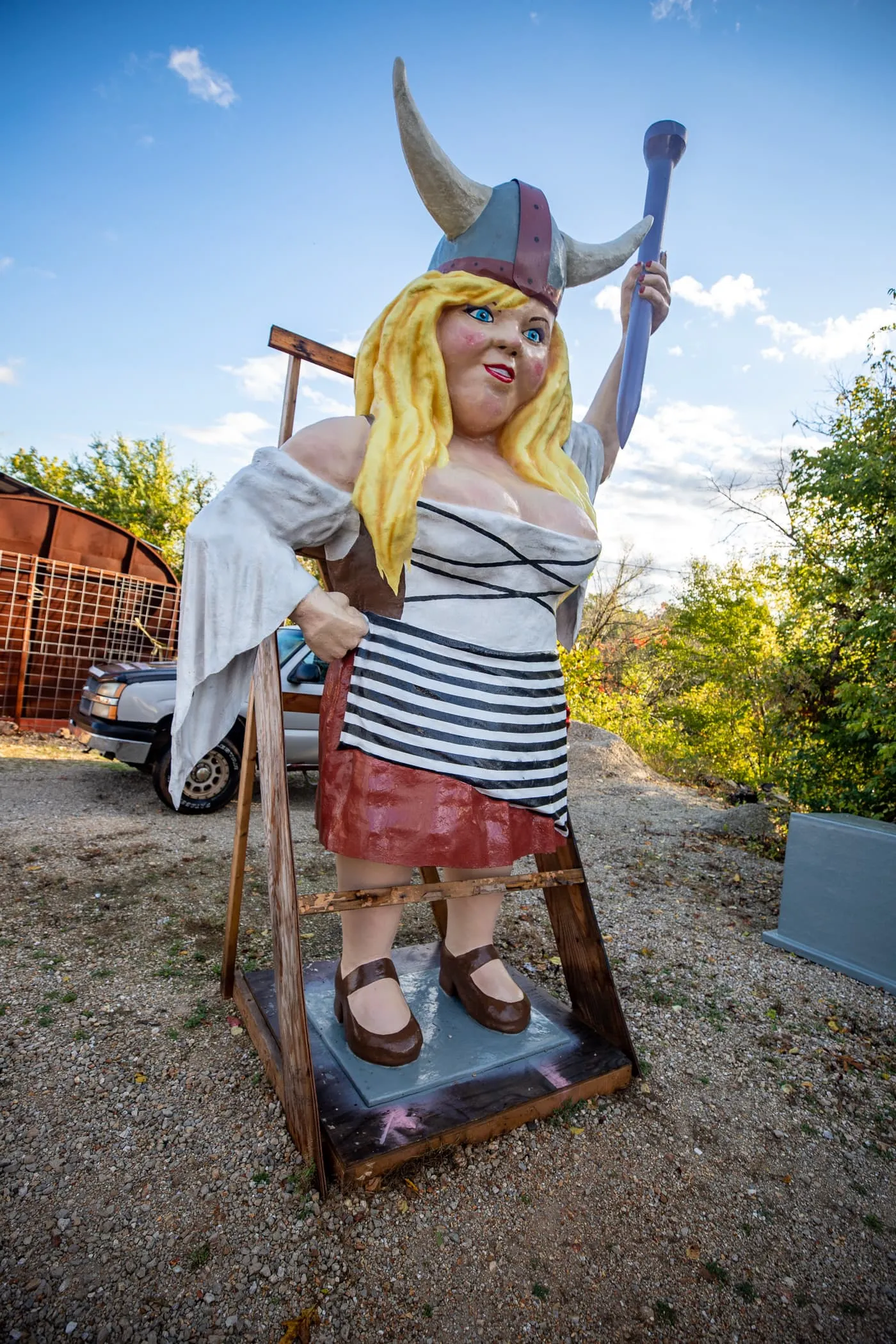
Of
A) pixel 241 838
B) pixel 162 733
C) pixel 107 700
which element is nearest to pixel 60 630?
pixel 107 700

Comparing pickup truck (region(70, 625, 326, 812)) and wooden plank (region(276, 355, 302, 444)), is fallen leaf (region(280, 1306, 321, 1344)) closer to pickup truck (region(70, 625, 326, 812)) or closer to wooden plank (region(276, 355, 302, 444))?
wooden plank (region(276, 355, 302, 444))

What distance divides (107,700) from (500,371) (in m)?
4.20

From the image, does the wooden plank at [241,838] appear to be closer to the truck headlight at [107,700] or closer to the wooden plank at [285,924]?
the wooden plank at [285,924]

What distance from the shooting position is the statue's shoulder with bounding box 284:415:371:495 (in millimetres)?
1704

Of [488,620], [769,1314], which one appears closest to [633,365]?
[488,620]

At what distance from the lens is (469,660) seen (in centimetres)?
173

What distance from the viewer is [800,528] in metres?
5.61

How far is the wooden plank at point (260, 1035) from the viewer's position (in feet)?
5.88

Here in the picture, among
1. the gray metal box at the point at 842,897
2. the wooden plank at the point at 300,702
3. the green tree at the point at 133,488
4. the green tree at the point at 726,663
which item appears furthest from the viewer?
the green tree at the point at 133,488

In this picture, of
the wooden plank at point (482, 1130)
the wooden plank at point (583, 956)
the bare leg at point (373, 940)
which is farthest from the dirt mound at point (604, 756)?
the bare leg at point (373, 940)

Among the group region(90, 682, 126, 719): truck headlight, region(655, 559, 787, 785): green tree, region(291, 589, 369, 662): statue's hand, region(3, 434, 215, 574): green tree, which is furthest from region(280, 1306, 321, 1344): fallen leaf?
region(3, 434, 215, 574): green tree

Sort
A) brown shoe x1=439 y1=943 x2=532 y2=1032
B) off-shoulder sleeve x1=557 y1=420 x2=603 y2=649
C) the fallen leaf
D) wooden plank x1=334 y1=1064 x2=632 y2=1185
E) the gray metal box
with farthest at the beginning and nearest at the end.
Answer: the gray metal box < off-shoulder sleeve x1=557 y1=420 x2=603 y2=649 < brown shoe x1=439 y1=943 x2=532 y2=1032 < wooden plank x1=334 y1=1064 x2=632 y2=1185 < the fallen leaf

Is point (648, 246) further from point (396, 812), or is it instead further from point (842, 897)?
point (842, 897)

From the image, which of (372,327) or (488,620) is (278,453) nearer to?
(372,327)
